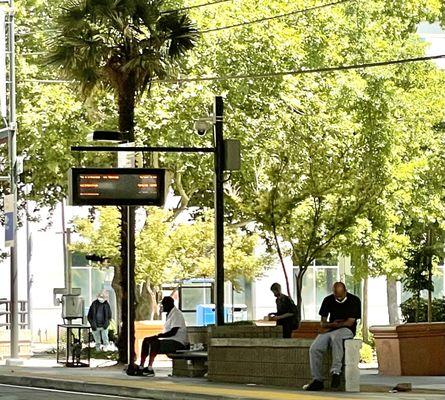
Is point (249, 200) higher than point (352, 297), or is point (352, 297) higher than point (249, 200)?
point (249, 200)

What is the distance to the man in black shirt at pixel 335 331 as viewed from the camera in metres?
20.6

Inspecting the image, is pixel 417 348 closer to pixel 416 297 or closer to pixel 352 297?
pixel 352 297

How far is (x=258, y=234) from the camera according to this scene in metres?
43.9

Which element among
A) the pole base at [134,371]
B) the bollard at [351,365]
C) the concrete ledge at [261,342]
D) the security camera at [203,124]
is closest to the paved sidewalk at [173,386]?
the pole base at [134,371]

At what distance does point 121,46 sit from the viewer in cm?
3030

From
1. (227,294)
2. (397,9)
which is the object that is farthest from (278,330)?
(227,294)

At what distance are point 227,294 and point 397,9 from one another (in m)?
17.1

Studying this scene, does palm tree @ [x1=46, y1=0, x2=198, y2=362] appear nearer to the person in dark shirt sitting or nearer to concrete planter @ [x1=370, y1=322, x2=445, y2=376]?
the person in dark shirt sitting

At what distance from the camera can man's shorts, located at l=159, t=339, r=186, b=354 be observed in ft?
83.1

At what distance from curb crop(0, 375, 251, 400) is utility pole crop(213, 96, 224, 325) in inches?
121

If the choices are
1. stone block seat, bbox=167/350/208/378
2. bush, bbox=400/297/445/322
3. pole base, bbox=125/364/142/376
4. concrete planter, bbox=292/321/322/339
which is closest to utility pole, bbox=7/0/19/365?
pole base, bbox=125/364/142/376

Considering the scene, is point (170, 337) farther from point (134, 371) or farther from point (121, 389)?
point (121, 389)

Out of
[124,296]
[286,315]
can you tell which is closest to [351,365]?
[286,315]

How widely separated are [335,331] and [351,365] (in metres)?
0.54
